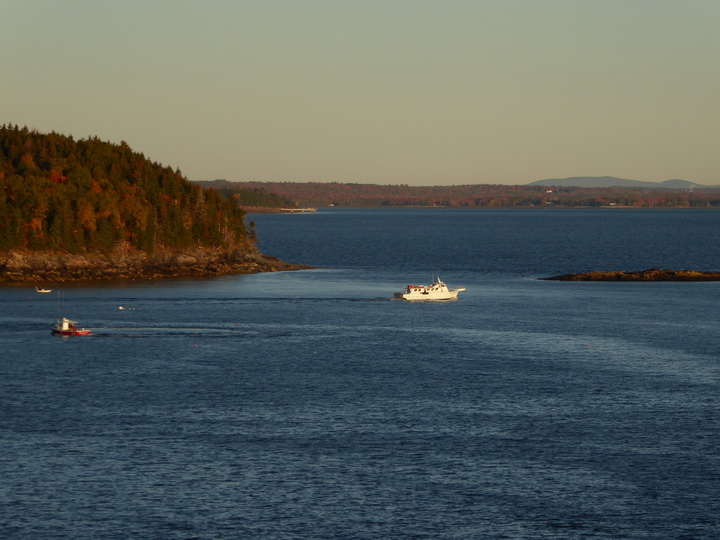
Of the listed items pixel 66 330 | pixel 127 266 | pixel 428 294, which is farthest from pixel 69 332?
pixel 127 266

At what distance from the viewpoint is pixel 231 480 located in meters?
48.9

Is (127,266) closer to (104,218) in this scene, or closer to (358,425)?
(104,218)

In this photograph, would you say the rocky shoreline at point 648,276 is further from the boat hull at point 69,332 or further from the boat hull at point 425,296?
the boat hull at point 69,332

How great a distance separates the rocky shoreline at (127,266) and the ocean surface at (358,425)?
3624 cm

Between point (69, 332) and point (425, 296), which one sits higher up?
point (425, 296)

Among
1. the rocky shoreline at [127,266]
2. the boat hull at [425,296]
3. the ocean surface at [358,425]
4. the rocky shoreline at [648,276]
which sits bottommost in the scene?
the ocean surface at [358,425]

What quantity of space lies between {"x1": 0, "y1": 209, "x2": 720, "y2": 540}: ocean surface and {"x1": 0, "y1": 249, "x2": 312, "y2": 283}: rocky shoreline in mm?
36237

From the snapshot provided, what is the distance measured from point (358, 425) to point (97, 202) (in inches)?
4322

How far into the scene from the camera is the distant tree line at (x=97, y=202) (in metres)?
152

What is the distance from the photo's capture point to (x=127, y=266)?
511 ft

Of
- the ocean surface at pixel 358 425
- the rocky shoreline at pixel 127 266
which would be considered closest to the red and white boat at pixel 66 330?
the ocean surface at pixel 358 425

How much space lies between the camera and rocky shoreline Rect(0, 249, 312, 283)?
482 feet

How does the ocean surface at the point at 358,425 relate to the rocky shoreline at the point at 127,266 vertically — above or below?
below

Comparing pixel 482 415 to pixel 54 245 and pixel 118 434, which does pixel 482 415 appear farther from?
pixel 54 245
